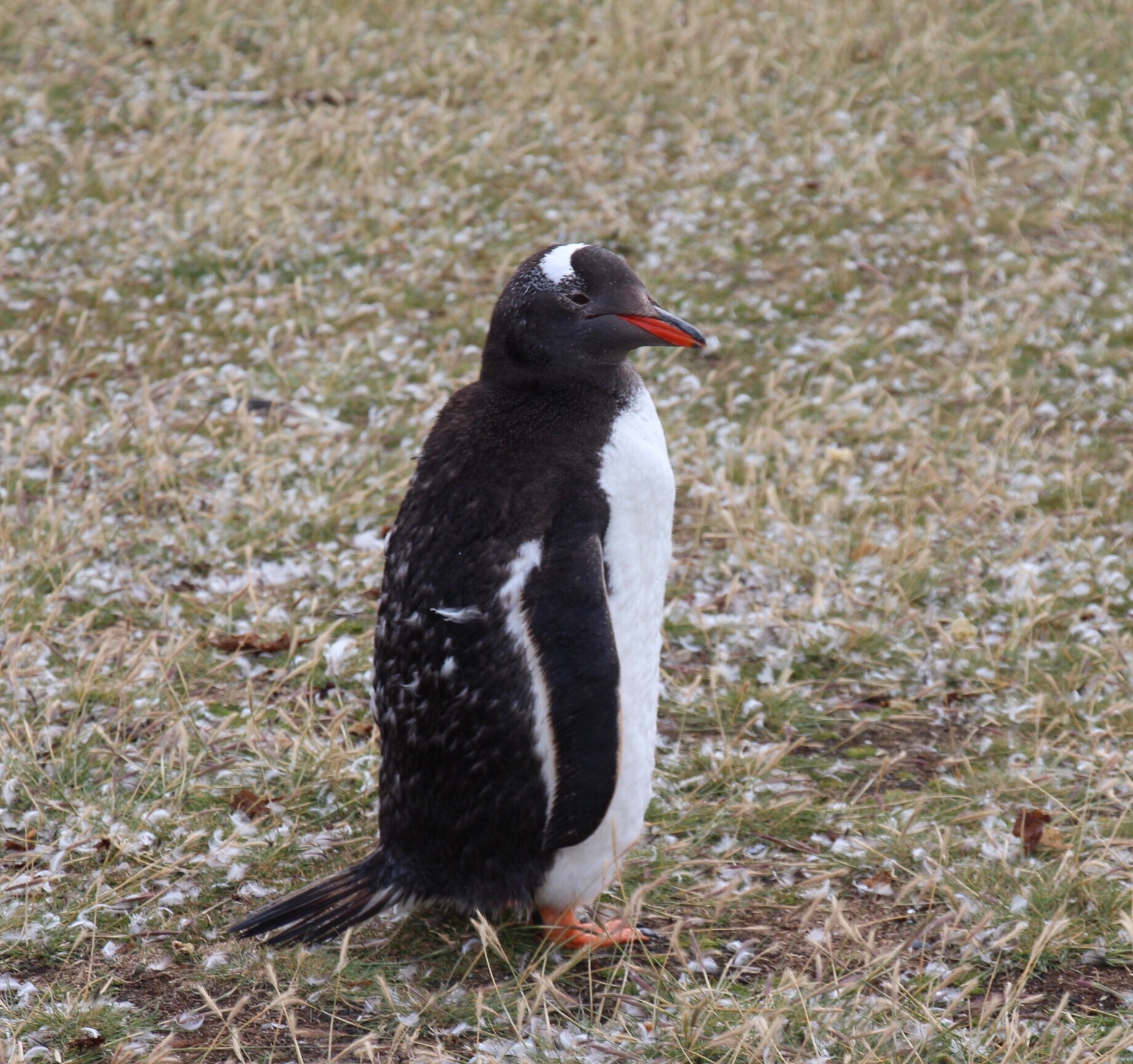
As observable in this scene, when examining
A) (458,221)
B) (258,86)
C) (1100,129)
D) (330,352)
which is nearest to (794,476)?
(330,352)

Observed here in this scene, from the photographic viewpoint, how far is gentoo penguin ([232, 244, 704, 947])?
4.38 m

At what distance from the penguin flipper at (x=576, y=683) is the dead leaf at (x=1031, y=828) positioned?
5.69 feet

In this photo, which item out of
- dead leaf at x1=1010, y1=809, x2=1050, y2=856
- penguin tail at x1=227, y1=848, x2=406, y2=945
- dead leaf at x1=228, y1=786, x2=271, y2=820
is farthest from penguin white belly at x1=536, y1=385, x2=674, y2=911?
dead leaf at x1=1010, y1=809, x2=1050, y2=856

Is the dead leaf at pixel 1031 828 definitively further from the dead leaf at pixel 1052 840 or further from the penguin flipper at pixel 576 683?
the penguin flipper at pixel 576 683

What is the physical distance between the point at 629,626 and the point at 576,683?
0.34 meters

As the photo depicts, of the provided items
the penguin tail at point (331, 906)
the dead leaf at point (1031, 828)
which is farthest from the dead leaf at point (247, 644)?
the dead leaf at point (1031, 828)

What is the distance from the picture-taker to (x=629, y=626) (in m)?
4.59

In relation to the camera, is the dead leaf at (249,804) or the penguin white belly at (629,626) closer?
the penguin white belly at (629,626)

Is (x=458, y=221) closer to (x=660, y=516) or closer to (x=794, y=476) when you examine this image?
(x=794, y=476)

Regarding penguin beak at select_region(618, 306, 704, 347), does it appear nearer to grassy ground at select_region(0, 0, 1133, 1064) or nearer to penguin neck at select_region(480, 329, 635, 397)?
penguin neck at select_region(480, 329, 635, 397)

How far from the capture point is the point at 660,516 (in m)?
4.68

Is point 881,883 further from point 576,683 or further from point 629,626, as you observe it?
point 576,683

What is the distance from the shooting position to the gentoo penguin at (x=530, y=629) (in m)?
4.38

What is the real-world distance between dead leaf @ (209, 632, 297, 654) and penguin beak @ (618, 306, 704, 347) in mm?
2571
